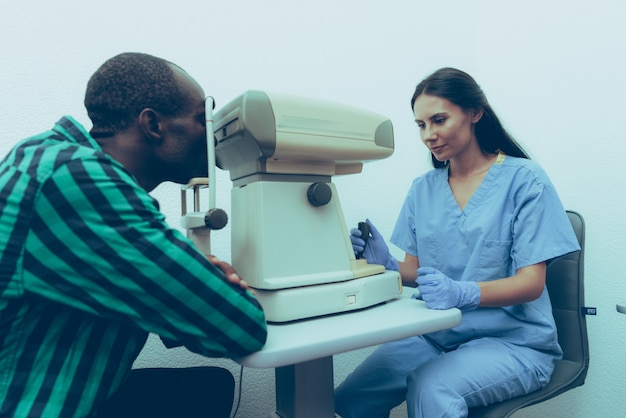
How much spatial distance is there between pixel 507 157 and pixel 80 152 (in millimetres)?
981

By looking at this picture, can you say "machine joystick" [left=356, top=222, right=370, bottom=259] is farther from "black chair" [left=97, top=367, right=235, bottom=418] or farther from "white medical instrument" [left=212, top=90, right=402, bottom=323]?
"black chair" [left=97, top=367, right=235, bottom=418]

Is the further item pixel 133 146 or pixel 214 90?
pixel 214 90

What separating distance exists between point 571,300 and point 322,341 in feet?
2.57

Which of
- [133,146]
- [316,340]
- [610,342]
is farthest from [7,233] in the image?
[610,342]

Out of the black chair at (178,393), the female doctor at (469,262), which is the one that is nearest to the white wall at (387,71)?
the black chair at (178,393)

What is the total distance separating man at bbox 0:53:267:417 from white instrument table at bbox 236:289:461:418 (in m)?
0.05

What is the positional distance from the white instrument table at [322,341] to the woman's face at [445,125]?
1.42 ft

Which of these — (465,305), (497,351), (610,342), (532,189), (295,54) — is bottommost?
(610,342)

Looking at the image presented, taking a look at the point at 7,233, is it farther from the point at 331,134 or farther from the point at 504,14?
the point at 504,14

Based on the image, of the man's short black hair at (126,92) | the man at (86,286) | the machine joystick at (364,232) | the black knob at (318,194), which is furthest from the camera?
the machine joystick at (364,232)

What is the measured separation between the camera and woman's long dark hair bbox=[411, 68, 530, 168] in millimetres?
1124

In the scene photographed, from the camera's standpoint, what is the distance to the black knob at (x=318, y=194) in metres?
0.83

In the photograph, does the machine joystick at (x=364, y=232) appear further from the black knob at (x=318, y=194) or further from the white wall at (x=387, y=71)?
the white wall at (x=387, y=71)

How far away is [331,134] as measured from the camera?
2.68 feet
